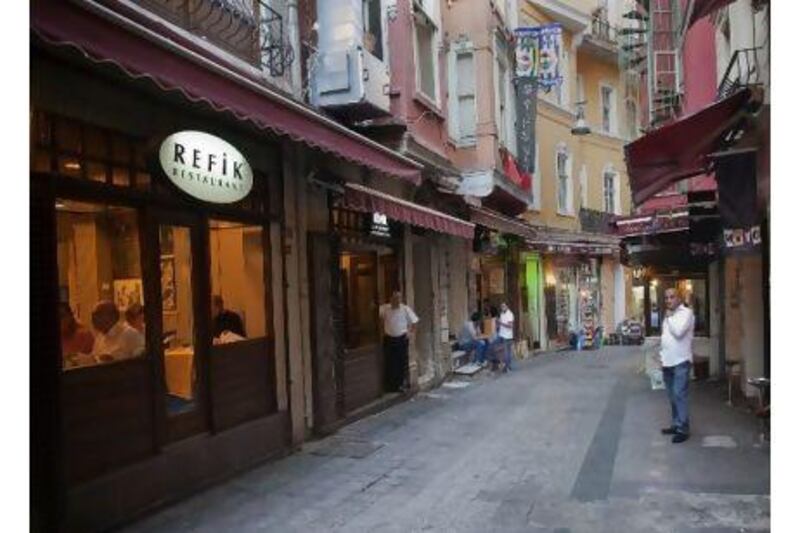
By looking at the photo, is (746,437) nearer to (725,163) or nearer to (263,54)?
(725,163)

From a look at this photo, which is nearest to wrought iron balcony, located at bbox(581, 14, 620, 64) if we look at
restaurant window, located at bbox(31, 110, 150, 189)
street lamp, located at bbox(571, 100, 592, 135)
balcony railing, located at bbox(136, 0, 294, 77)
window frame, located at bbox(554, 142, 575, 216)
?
street lamp, located at bbox(571, 100, 592, 135)

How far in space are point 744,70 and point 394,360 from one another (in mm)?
7497

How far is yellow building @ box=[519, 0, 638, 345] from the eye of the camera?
29156 mm

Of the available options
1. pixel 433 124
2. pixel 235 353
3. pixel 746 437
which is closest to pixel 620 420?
pixel 746 437

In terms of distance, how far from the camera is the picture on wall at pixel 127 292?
7.48 m

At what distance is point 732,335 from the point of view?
14.6 m

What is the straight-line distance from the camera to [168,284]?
324 inches

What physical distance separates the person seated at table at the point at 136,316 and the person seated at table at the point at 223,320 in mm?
1452

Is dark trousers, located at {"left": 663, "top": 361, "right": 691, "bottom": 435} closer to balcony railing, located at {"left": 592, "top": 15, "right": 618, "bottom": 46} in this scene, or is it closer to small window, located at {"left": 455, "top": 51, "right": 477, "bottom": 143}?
small window, located at {"left": 455, "top": 51, "right": 477, "bottom": 143}

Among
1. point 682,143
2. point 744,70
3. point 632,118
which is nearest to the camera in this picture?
point 682,143

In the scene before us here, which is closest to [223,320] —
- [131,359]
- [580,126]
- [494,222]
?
[131,359]

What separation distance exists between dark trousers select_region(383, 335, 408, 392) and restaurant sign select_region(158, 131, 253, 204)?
6.26m

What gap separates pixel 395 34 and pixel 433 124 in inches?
108

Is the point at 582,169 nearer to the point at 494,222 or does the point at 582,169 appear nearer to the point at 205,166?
the point at 494,222
